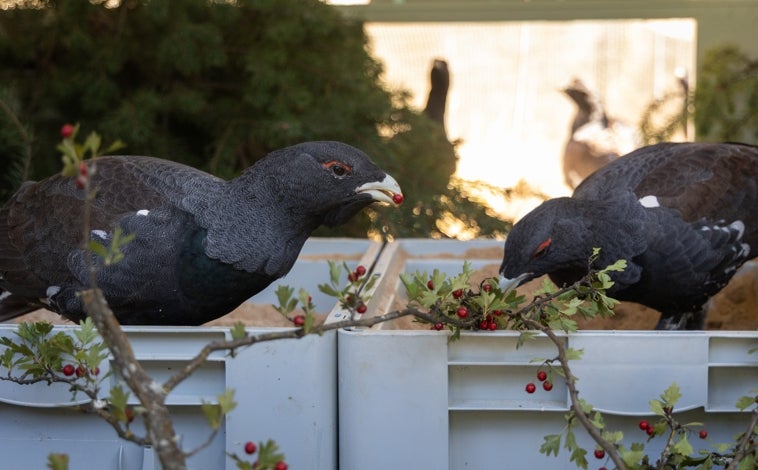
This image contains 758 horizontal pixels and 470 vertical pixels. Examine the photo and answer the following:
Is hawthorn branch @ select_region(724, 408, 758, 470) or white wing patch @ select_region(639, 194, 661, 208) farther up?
white wing patch @ select_region(639, 194, 661, 208)

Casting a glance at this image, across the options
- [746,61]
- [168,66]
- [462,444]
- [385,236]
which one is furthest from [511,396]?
[746,61]

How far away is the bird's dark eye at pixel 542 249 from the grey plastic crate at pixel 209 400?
2.24ft

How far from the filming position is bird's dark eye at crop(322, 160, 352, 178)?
7.61 ft

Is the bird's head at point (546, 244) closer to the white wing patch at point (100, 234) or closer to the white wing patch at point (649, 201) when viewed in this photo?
the white wing patch at point (649, 201)

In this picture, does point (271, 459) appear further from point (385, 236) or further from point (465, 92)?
point (465, 92)

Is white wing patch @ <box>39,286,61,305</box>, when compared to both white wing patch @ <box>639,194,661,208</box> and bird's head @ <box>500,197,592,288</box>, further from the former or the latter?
white wing patch @ <box>639,194,661,208</box>

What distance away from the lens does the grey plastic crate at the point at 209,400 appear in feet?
6.71

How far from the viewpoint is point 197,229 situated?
2.37m

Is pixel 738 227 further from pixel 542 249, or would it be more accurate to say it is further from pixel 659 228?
pixel 542 249

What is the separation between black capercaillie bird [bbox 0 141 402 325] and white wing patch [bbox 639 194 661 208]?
32.5 inches

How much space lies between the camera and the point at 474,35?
7.95 metres

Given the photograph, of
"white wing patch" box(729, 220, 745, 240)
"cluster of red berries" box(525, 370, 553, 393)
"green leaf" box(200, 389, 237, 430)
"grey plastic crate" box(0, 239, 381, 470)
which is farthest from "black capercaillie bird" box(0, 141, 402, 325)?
"white wing patch" box(729, 220, 745, 240)

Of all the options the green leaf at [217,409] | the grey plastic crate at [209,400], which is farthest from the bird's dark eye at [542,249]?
the green leaf at [217,409]

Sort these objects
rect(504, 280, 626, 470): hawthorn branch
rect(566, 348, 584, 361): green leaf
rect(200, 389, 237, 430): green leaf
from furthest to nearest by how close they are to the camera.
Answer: rect(566, 348, 584, 361): green leaf
rect(504, 280, 626, 470): hawthorn branch
rect(200, 389, 237, 430): green leaf
